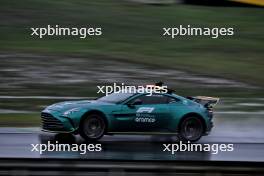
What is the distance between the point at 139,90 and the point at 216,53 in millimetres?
9479

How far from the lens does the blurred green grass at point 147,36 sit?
22.0 metres

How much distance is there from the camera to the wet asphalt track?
11750 mm

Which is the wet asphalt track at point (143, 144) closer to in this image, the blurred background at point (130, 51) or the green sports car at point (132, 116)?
the green sports car at point (132, 116)

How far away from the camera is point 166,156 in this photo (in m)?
11.9

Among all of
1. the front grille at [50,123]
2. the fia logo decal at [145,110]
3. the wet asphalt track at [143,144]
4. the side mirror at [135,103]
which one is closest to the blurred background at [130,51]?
the wet asphalt track at [143,144]

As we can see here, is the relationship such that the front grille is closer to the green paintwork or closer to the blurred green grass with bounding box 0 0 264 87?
the green paintwork

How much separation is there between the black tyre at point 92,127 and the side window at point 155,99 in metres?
0.88

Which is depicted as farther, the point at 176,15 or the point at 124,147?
the point at 176,15

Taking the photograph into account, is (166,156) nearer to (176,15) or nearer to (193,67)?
(193,67)

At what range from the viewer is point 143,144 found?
43.8 ft

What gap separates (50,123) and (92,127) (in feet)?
2.73

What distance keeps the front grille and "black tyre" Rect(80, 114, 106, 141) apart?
0.45 metres

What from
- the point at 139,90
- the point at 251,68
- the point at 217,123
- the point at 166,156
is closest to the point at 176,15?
the point at 251,68

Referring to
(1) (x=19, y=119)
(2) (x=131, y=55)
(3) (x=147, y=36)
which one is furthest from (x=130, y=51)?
(1) (x=19, y=119)
